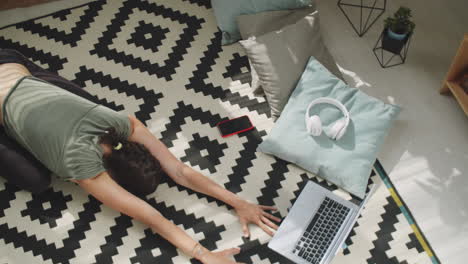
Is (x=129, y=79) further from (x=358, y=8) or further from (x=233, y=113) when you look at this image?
(x=358, y=8)

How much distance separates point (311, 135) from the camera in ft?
7.06

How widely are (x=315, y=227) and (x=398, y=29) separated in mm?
932

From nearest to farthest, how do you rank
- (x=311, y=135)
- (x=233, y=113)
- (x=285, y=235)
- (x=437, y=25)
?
(x=285, y=235) → (x=311, y=135) → (x=233, y=113) → (x=437, y=25)

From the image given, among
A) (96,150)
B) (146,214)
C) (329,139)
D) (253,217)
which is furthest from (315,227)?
(96,150)

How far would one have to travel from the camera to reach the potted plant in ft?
7.25

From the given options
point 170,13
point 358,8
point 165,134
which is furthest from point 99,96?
point 358,8

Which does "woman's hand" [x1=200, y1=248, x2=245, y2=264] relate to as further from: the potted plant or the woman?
the potted plant

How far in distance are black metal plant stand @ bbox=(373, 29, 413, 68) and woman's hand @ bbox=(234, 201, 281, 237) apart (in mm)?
932

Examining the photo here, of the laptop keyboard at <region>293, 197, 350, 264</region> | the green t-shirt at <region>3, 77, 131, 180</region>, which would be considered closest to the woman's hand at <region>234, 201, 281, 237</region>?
the laptop keyboard at <region>293, 197, 350, 264</region>

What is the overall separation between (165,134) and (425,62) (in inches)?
49.2

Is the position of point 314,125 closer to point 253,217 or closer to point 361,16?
point 253,217

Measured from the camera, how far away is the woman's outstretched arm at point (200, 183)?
6.65ft

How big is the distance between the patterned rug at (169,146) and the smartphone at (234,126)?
0.03m

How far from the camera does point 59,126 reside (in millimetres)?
1862
